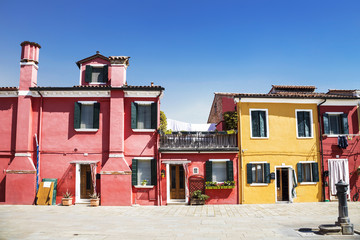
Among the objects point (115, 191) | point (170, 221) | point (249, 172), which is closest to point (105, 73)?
point (115, 191)

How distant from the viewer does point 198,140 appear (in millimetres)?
17953

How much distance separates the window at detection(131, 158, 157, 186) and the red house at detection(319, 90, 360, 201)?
10429 millimetres

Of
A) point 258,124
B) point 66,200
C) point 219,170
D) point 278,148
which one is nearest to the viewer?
point 66,200

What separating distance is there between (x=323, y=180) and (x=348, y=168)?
6.26 feet

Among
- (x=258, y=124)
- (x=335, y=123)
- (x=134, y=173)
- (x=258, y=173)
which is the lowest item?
(x=258, y=173)

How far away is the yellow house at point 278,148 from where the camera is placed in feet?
57.9

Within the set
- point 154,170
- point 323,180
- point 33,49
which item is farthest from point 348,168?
point 33,49

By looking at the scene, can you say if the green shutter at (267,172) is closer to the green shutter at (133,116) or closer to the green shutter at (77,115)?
the green shutter at (133,116)

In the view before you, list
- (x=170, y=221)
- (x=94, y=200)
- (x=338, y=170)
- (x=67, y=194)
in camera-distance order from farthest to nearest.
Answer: (x=338, y=170) < (x=67, y=194) < (x=94, y=200) < (x=170, y=221)

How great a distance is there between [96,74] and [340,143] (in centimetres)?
1651

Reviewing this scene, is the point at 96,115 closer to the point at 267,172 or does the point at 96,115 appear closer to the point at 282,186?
the point at 267,172

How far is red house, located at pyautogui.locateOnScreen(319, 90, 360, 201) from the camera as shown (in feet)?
→ 59.7

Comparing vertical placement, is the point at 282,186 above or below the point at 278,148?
below

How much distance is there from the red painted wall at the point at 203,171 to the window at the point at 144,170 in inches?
23.1
